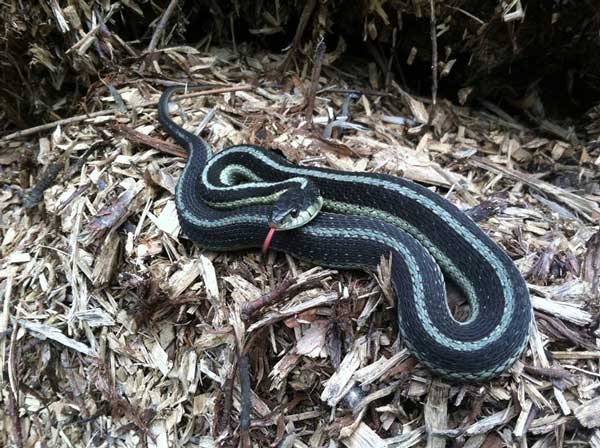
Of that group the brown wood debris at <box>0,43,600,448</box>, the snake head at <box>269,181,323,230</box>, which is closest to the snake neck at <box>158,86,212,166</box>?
the brown wood debris at <box>0,43,600,448</box>

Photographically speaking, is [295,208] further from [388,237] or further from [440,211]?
[440,211]

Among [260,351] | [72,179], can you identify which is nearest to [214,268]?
[260,351]

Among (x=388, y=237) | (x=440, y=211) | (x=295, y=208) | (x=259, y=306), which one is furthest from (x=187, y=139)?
(x=440, y=211)

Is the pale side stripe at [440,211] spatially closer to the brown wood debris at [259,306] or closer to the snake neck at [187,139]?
the snake neck at [187,139]

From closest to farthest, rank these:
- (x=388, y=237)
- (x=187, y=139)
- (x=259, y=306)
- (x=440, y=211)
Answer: (x=259, y=306)
(x=388, y=237)
(x=440, y=211)
(x=187, y=139)

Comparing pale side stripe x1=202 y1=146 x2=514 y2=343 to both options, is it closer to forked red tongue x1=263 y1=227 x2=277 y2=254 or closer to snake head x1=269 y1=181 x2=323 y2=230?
snake head x1=269 y1=181 x2=323 y2=230

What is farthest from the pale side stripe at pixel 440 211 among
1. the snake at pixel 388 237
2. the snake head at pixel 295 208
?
the snake head at pixel 295 208

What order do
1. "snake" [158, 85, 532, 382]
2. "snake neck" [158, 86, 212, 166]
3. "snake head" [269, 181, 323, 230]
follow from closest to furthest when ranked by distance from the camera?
1. "snake" [158, 85, 532, 382]
2. "snake head" [269, 181, 323, 230]
3. "snake neck" [158, 86, 212, 166]

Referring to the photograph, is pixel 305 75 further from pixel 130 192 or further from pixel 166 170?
pixel 130 192
